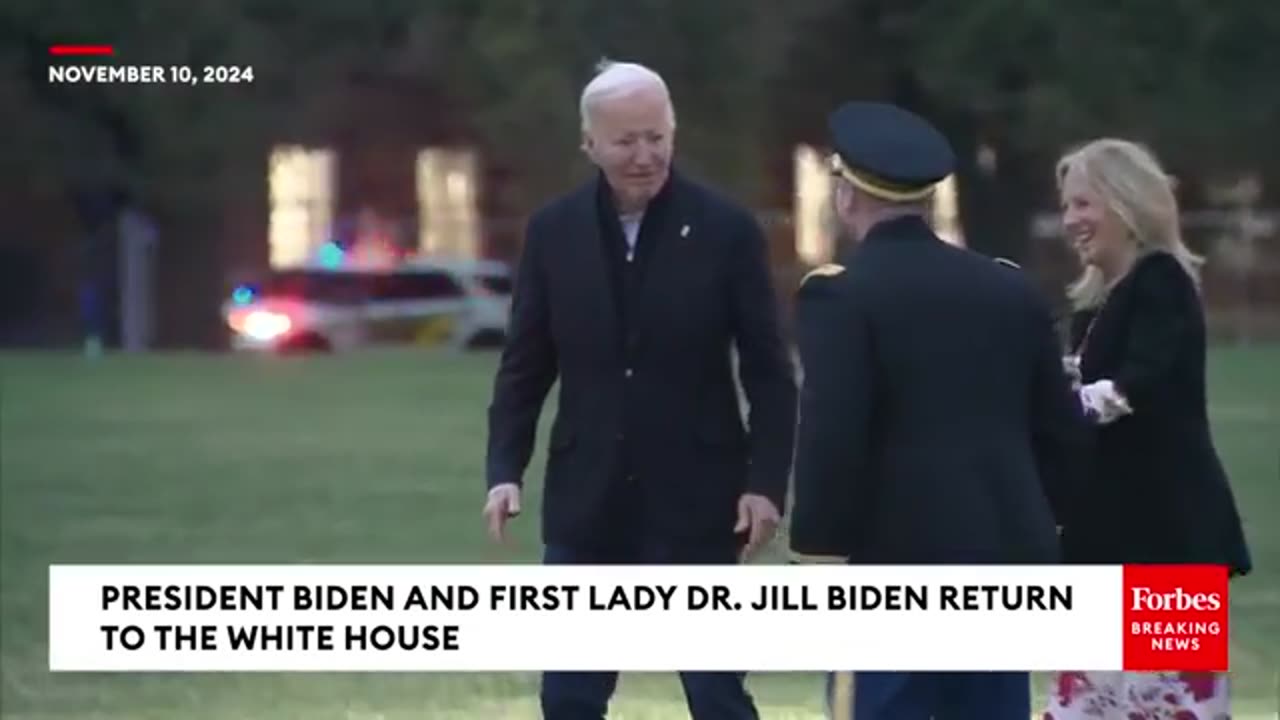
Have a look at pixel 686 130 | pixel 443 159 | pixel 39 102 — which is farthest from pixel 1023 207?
pixel 39 102

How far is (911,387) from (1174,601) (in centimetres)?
143

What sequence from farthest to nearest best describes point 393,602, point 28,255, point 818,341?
point 28,255
point 393,602
point 818,341

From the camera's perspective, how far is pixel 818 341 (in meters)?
5.10

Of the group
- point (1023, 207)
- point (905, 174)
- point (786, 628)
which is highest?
point (1023, 207)

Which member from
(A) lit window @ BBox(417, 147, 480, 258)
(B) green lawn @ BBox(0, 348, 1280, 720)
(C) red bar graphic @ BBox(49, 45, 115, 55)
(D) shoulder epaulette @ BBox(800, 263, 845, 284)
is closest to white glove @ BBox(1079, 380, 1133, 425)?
A: (D) shoulder epaulette @ BBox(800, 263, 845, 284)

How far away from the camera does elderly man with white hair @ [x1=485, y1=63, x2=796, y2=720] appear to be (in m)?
6.06

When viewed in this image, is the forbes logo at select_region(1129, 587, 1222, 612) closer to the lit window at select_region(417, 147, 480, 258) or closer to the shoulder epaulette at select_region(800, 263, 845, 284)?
the shoulder epaulette at select_region(800, 263, 845, 284)

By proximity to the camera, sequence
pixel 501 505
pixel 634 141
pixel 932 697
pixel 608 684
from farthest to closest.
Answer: pixel 608 684, pixel 501 505, pixel 634 141, pixel 932 697

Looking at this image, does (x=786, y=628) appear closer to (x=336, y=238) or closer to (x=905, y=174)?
(x=905, y=174)

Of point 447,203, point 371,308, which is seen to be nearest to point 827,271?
point 371,308

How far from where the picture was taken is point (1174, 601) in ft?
20.7

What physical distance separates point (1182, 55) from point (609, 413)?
27.5 meters
